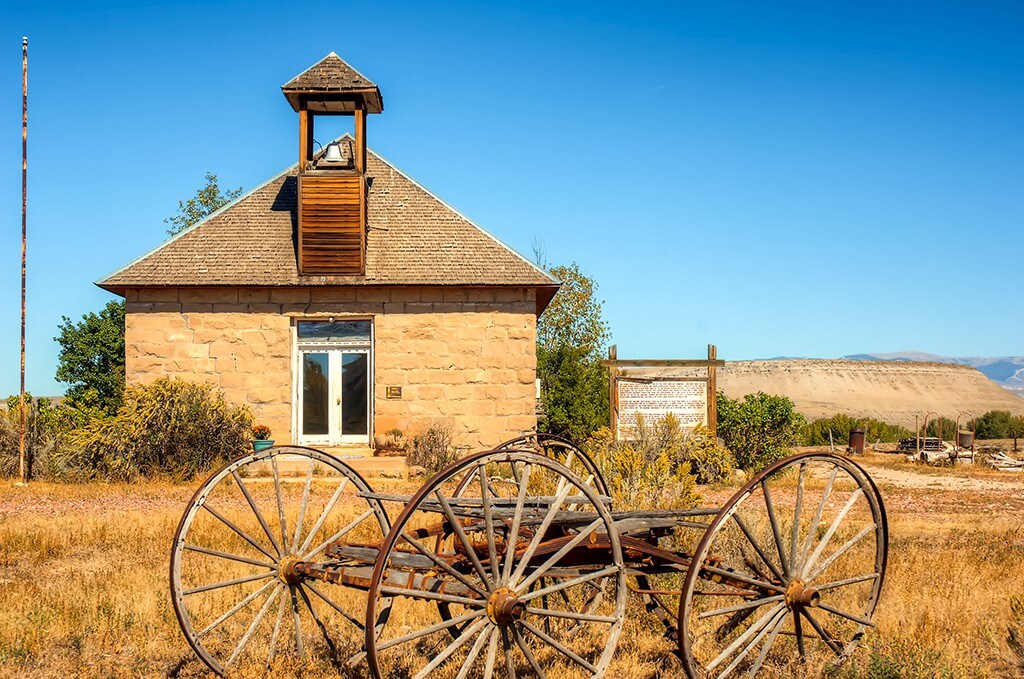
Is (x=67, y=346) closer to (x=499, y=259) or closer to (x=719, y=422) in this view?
(x=499, y=259)

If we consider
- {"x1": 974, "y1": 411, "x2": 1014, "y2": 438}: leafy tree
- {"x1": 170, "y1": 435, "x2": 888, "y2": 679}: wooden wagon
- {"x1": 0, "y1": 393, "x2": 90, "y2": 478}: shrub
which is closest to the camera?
{"x1": 170, "y1": 435, "x2": 888, "y2": 679}: wooden wagon

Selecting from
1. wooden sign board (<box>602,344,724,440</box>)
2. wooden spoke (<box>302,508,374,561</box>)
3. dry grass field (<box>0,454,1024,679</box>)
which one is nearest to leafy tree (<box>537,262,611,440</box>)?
wooden sign board (<box>602,344,724,440</box>)

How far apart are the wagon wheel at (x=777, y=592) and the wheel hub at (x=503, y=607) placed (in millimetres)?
890

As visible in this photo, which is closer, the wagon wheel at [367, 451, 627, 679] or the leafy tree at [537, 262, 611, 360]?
the wagon wheel at [367, 451, 627, 679]

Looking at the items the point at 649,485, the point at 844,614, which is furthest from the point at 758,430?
the point at 844,614

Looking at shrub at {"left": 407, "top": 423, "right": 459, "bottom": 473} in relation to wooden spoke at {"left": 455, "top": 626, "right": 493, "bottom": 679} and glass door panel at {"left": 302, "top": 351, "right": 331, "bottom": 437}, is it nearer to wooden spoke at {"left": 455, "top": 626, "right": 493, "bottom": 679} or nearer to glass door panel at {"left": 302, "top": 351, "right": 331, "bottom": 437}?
glass door panel at {"left": 302, "top": 351, "right": 331, "bottom": 437}

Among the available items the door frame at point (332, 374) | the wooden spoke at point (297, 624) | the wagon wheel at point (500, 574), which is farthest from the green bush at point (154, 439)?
the wooden spoke at point (297, 624)

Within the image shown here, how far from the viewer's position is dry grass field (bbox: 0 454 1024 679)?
20.7 ft

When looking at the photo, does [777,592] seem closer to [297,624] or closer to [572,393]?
[297,624]

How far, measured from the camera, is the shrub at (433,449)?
1764 centimetres

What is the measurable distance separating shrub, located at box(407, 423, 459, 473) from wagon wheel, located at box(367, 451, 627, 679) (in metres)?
10.4

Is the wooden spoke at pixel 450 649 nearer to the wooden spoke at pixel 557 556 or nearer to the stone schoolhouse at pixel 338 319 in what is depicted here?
the wooden spoke at pixel 557 556

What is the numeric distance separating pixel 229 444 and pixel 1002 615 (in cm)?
1343

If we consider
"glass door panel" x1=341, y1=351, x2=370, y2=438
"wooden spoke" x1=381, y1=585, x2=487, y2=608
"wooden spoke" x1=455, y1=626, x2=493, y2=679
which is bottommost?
"wooden spoke" x1=455, y1=626, x2=493, y2=679
